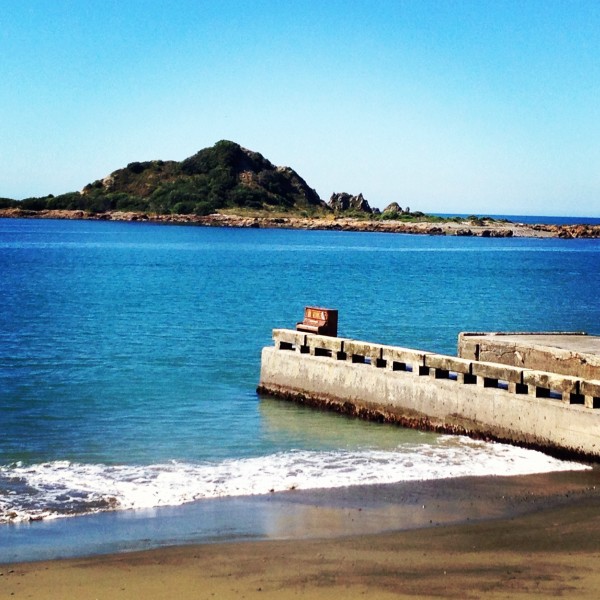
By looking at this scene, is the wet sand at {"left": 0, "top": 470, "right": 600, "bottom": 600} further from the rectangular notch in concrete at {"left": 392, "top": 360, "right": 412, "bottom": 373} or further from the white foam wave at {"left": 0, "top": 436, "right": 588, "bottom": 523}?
the rectangular notch in concrete at {"left": 392, "top": 360, "right": 412, "bottom": 373}

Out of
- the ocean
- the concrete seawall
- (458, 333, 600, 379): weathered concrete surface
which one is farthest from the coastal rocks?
the concrete seawall

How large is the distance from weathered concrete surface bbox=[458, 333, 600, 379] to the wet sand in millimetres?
4087

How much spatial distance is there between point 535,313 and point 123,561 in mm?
34888

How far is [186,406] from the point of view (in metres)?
21.5

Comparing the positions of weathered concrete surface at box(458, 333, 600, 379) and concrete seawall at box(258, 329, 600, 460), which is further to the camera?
weathered concrete surface at box(458, 333, 600, 379)

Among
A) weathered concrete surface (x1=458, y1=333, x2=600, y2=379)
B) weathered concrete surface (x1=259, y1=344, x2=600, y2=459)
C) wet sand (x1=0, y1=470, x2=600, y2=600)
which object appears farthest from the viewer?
weathered concrete surface (x1=458, y1=333, x2=600, y2=379)

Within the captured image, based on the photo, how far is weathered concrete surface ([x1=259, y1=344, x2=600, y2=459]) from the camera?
52.5 feet

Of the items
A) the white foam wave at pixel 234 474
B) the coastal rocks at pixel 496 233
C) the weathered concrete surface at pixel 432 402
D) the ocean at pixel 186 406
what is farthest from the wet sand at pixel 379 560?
the coastal rocks at pixel 496 233

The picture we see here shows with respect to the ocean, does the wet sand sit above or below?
above

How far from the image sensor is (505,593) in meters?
10.2

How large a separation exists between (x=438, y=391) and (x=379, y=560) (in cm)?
Answer: 752

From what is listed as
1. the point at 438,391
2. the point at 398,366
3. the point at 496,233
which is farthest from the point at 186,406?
the point at 496,233

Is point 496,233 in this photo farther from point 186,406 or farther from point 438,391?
point 438,391

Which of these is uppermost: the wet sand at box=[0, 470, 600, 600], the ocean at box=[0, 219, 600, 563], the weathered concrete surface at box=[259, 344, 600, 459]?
the weathered concrete surface at box=[259, 344, 600, 459]
